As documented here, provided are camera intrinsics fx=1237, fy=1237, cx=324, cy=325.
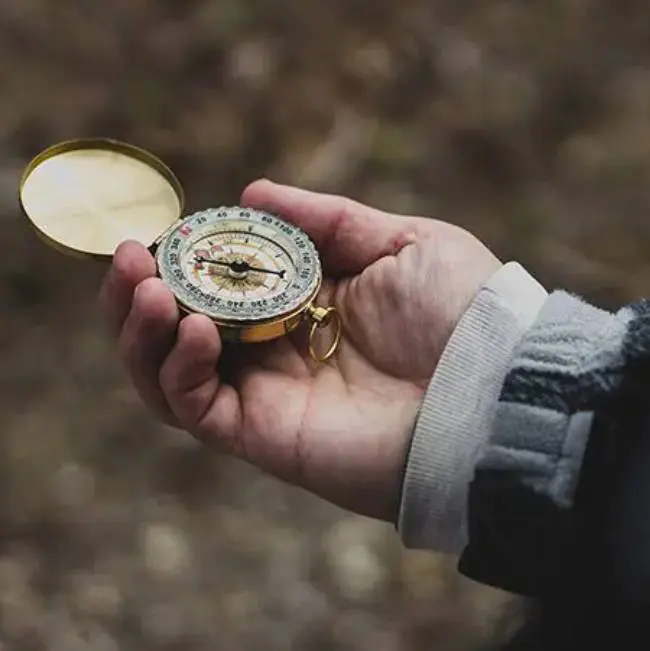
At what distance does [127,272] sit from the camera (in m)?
0.87

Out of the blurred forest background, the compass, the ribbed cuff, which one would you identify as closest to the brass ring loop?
the compass

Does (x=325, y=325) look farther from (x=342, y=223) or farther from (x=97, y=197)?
(x=97, y=197)

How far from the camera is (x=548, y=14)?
170cm

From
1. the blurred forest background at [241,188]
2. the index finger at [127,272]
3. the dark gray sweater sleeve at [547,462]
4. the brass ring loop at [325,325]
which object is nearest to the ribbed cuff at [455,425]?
the dark gray sweater sleeve at [547,462]

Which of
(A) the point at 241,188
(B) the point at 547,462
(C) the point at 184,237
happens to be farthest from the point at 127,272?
(A) the point at 241,188

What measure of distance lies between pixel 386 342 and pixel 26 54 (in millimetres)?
813

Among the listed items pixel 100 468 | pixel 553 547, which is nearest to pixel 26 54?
pixel 100 468

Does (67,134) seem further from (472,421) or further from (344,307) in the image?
(472,421)

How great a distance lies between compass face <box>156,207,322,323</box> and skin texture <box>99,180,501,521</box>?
2cm

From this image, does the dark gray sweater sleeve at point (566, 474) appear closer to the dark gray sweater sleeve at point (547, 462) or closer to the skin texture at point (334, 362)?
the dark gray sweater sleeve at point (547, 462)

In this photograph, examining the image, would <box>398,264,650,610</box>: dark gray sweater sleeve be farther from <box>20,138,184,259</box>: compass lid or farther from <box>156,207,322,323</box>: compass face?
<box>20,138,184,259</box>: compass lid

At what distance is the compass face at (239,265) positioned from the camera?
884mm

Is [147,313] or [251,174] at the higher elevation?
[147,313]

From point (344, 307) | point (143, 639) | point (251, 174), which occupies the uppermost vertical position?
point (344, 307)
